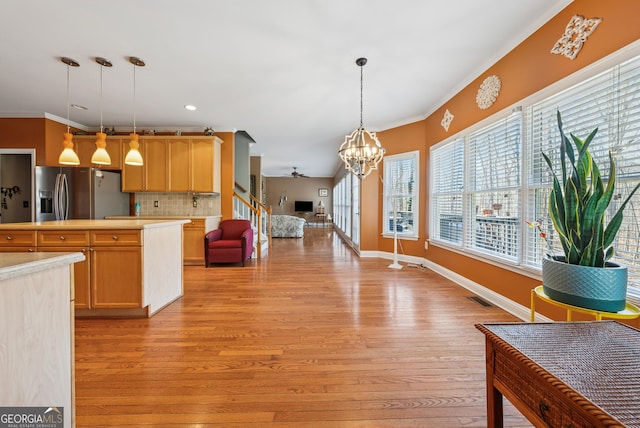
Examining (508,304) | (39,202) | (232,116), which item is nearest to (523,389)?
(508,304)

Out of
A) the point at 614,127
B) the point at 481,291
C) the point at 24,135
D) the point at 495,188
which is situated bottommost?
the point at 481,291

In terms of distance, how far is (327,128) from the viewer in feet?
18.3

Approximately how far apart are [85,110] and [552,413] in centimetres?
639

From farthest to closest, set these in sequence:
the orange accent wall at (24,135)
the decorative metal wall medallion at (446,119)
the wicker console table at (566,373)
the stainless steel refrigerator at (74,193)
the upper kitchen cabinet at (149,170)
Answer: the upper kitchen cabinet at (149,170) → the orange accent wall at (24,135) → the stainless steel refrigerator at (74,193) → the decorative metal wall medallion at (446,119) → the wicker console table at (566,373)

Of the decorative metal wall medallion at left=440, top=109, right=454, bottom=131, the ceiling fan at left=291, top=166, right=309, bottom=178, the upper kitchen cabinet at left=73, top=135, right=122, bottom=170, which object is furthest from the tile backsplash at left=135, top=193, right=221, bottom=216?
the ceiling fan at left=291, top=166, right=309, bottom=178

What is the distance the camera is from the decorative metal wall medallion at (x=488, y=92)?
2.96m

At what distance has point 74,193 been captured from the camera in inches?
169

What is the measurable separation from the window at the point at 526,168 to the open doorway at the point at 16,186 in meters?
6.81

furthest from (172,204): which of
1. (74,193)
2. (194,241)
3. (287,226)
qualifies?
(287,226)

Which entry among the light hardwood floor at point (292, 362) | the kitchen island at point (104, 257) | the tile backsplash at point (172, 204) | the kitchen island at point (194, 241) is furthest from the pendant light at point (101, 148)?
the tile backsplash at point (172, 204)

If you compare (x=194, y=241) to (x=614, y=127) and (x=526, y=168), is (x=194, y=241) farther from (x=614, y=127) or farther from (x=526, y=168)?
(x=614, y=127)

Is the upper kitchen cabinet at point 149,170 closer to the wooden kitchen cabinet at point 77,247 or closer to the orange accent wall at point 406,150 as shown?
the wooden kitchen cabinet at point 77,247

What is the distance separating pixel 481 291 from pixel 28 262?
12.8 ft

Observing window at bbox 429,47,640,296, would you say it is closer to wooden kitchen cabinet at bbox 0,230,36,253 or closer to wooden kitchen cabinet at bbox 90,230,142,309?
wooden kitchen cabinet at bbox 90,230,142,309
